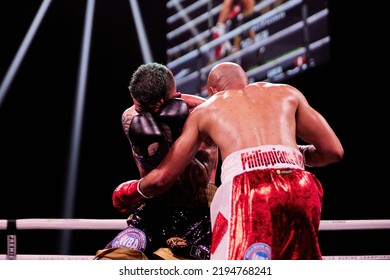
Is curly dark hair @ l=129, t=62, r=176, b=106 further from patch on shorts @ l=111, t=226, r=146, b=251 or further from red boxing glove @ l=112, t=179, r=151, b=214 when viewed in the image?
patch on shorts @ l=111, t=226, r=146, b=251

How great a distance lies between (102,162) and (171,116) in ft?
10.8

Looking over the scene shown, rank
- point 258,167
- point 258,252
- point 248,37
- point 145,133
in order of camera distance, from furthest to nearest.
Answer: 1. point 248,37
2. point 145,133
3. point 258,167
4. point 258,252

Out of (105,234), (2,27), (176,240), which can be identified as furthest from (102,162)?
(176,240)

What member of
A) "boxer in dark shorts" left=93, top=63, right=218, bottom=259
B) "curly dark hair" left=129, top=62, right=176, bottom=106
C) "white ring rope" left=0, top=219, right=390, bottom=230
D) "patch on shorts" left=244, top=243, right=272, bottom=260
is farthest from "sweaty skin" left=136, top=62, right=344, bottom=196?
"white ring rope" left=0, top=219, right=390, bottom=230

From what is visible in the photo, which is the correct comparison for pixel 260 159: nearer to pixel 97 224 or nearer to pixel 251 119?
pixel 251 119

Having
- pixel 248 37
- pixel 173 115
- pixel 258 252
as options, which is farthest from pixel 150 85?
pixel 248 37

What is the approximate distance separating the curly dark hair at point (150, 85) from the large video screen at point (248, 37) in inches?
85.2

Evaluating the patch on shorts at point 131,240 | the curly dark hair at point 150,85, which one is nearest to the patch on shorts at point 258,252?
the patch on shorts at point 131,240

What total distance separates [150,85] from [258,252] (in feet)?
2.56

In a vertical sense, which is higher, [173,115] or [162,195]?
[173,115]

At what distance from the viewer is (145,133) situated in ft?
6.20

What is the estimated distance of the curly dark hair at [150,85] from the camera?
78.9 inches

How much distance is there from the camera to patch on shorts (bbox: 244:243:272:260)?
5.15 feet
